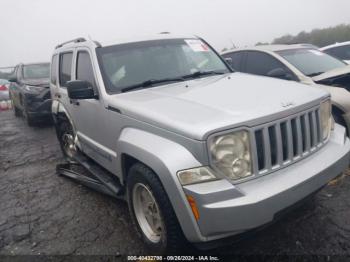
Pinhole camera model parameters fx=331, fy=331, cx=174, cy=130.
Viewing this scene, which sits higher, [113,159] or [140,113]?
[140,113]

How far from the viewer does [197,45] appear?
4.15 m

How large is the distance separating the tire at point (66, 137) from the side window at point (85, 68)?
96cm

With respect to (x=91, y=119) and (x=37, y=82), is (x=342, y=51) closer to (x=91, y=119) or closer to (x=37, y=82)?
(x=91, y=119)

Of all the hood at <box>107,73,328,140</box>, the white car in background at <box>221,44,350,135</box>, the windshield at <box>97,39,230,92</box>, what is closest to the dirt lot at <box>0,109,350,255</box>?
the hood at <box>107,73,328,140</box>

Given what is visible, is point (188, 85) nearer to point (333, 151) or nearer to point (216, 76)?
point (216, 76)

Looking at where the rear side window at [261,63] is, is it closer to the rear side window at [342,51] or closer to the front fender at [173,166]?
the front fender at [173,166]

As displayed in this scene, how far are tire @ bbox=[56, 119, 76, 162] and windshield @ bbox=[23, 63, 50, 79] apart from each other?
16.0 ft

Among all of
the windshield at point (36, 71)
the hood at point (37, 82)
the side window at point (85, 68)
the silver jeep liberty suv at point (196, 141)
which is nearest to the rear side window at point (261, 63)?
the silver jeep liberty suv at point (196, 141)

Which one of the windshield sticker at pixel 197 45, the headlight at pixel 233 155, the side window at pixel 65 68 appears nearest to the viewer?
the headlight at pixel 233 155

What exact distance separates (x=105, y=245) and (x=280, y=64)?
12.5ft

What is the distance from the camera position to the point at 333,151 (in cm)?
276

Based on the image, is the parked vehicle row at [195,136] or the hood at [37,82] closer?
the parked vehicle row at [195,136]

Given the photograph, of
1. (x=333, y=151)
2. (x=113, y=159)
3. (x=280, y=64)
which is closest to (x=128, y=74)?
(x=113, y=159)

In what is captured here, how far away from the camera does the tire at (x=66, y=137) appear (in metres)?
4.85
